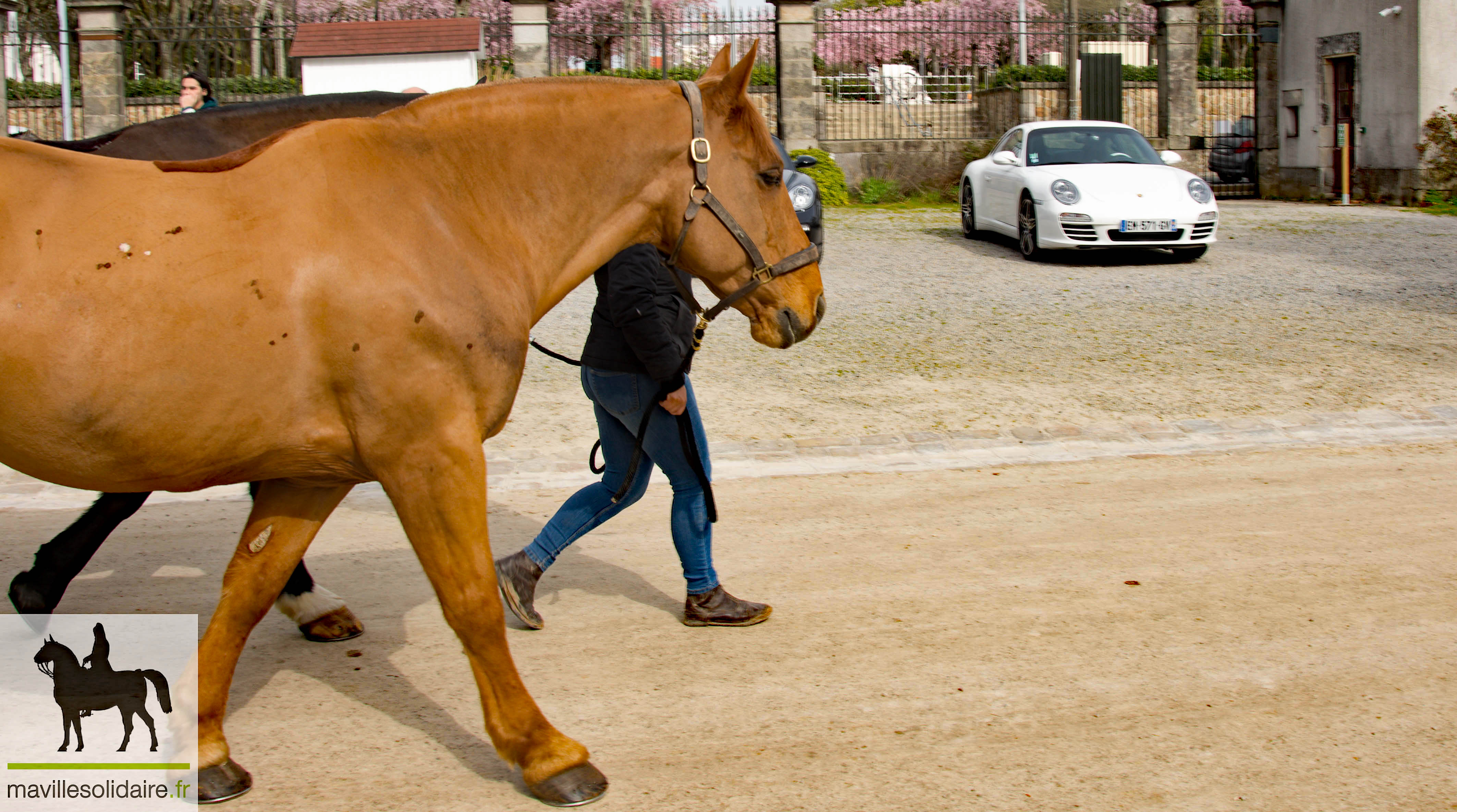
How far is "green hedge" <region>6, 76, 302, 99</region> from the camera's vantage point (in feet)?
72.9

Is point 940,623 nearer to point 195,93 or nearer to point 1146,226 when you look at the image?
point 195,93

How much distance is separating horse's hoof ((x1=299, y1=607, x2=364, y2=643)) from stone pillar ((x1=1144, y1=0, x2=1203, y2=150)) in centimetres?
2247

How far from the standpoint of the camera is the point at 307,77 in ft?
54.0

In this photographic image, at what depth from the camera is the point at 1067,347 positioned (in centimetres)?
1003

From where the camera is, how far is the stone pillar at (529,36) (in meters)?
20.7

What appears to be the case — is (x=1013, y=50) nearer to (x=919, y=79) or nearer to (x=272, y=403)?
(x=919, y=79)

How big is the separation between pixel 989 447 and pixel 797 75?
1477 cm

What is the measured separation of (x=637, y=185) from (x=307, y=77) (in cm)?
1437

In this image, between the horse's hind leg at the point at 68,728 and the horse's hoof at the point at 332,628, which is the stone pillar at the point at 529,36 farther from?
the horse's hind leg at the point at 68,728

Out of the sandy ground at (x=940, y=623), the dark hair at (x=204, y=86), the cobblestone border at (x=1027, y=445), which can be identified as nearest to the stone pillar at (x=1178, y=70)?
the sandy ground at (x=940, y=623)

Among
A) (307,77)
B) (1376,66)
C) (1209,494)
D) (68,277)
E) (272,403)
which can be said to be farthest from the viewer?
(1376,66)

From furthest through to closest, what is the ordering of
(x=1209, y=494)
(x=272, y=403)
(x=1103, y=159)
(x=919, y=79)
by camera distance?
1. (x=919, y=79)
2. (x=1103, y=159)
3. (x=1209, y=494)
4. (x=272, y=403)

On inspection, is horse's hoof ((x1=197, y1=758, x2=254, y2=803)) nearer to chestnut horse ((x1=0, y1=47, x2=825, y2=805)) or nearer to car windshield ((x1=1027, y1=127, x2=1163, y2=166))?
chestnut horse ((x1=0, y1=47, x2=825, y2=805))

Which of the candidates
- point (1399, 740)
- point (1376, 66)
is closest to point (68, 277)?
point (1399, 740)
